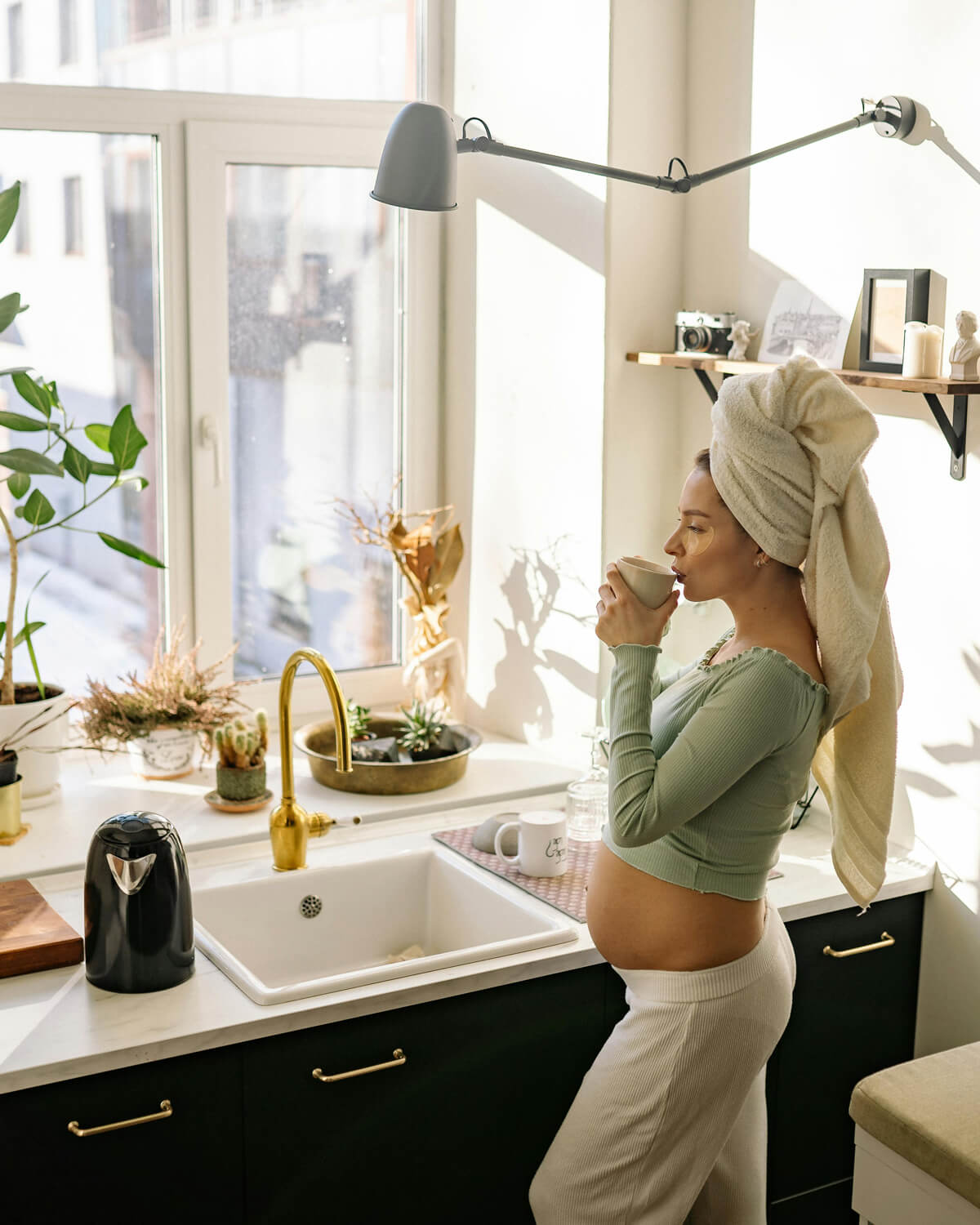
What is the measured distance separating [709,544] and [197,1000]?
88cm

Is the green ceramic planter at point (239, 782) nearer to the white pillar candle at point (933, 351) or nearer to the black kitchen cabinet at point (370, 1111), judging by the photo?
the black kitchen cabinet at point (370, 1111)

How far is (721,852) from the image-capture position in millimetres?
1691

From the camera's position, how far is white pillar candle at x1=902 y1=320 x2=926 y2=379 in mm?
2100

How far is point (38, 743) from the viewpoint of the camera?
2457 millimetres

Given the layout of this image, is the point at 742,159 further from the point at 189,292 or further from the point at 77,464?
the point at 77,464

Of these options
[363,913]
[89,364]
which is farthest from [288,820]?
[89,364]

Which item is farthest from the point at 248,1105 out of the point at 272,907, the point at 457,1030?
the point at 272,907

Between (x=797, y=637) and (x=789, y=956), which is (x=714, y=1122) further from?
(x=797, y=637)

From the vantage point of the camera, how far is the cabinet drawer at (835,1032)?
2238 mm

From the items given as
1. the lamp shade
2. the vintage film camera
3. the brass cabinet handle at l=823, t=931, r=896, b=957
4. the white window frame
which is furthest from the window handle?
the brass cabinet handle at l=823, t=931, r=896, b=957

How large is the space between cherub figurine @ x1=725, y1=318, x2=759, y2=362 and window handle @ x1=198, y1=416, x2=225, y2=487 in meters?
1.03

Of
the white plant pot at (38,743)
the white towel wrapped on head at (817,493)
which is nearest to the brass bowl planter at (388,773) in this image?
the white plant pot at (38,743)

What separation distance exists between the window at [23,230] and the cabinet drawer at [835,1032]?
1826mm

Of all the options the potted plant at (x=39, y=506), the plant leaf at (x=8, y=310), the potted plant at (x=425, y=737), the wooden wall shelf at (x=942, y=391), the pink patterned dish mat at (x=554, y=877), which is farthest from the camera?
the potted plant at (x=425, y=737)
